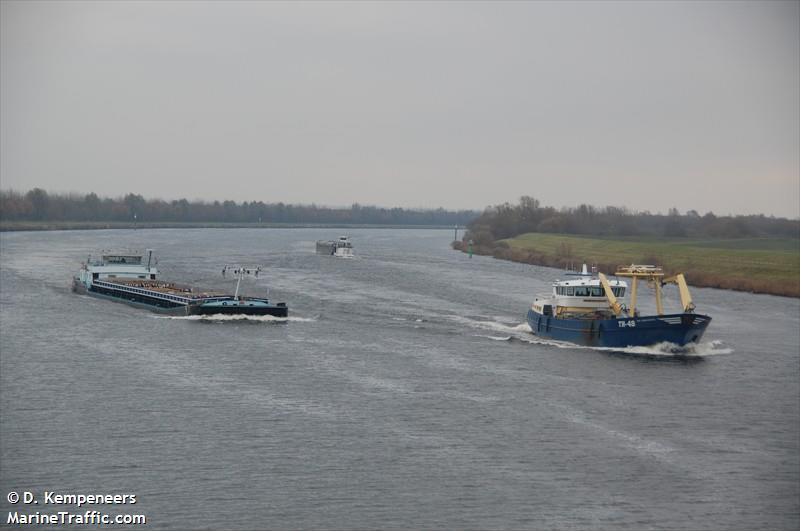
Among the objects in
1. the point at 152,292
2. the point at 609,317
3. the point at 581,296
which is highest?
the point at 581,296

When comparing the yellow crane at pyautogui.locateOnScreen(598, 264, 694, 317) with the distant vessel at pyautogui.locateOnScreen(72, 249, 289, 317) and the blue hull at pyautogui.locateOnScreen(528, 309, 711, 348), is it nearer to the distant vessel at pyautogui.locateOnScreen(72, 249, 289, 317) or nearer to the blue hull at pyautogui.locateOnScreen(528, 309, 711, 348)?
the blue hull at pyautogui.locateOnScreen(528, 309, 711, 348)

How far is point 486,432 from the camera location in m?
39.8

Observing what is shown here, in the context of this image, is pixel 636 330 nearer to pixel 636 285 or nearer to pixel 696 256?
pixel 636 285

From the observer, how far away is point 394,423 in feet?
134

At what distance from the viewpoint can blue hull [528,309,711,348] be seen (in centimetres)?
5953

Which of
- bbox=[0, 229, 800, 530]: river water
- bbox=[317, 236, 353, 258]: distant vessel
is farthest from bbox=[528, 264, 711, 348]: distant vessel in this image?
bbox=[317, 236, 353, 258]: distant vessel

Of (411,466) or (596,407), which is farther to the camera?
(596,407)

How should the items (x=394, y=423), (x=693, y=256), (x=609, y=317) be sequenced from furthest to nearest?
(x=693, y=256), (x=609, y=317), (x=394, y=423)

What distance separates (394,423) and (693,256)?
95.7 m

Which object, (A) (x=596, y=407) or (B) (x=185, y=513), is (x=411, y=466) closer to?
(B) (x=185, y=513)

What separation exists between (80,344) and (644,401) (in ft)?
111

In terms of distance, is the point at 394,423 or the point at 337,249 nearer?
the point at 394,423

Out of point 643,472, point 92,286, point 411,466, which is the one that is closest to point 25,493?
point 411,466

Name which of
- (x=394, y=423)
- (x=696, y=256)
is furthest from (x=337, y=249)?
(x=394, y=423)
